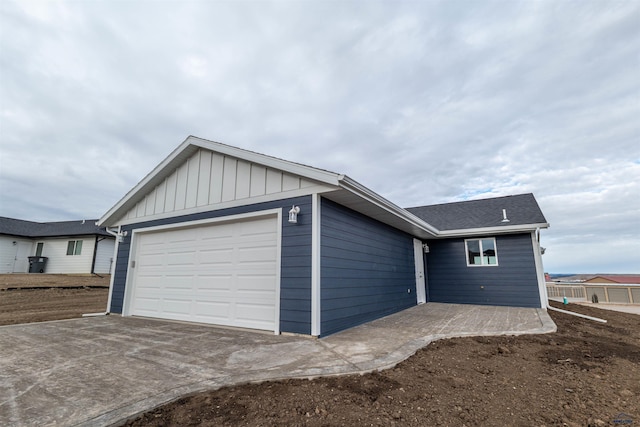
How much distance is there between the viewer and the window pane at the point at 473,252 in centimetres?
953

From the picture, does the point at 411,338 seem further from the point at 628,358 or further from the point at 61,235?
the point at 61,235

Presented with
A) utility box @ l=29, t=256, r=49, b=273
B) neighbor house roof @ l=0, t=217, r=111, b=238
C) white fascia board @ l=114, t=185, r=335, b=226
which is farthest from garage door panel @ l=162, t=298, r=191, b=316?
utility box @ l=29, t=256, r=49, b=273

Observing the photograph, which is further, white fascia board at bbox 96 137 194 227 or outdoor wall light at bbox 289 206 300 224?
white fascia board at bbox 96 137 194 227

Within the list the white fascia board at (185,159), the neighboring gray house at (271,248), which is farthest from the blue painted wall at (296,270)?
the white fascia board at (185,159)

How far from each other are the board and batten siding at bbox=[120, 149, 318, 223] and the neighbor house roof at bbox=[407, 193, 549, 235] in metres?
6.86

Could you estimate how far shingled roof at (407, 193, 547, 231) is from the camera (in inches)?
350

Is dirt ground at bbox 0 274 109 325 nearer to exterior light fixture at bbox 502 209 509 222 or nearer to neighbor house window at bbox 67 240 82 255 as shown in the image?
neighbor house window at bbox 67 240 82 255

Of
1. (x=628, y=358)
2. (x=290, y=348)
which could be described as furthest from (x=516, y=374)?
(x=290, y=348)

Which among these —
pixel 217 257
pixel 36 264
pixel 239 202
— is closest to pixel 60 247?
pixel 36 264

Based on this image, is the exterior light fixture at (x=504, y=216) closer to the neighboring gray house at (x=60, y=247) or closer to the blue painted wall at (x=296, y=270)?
the blue painted wall at (x=296, y=270)

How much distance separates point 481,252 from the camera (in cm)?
948

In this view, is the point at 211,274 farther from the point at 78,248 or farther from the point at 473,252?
the point at 78,248

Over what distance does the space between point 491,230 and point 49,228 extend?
84.2ft

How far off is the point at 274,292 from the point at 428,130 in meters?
8.26
